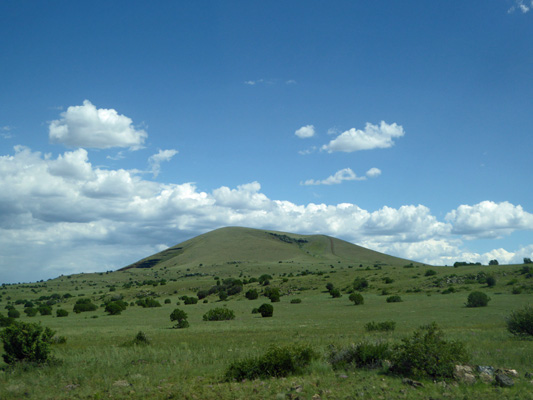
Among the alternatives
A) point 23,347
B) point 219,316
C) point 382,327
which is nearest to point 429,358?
point 382,327

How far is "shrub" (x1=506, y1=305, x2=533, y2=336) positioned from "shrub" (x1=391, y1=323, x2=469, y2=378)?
973cm

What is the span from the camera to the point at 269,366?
1362 cm

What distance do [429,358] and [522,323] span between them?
437 inches

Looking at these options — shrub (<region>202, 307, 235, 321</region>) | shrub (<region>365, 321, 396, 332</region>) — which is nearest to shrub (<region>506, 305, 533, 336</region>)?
shrub (<region>365, 321, 396, 332</region>)

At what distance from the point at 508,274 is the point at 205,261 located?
124m

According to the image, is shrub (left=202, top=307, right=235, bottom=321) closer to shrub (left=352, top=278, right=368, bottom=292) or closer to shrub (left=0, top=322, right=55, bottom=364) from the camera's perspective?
shrub (left=0, top=322, right=55, bottom=364)

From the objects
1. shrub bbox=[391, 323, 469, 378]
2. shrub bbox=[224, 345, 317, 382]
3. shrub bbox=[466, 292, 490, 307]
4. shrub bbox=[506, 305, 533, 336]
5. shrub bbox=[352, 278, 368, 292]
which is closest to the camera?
shrub bbox=[391, 323, 469, 378]

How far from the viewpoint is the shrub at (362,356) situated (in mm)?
13961

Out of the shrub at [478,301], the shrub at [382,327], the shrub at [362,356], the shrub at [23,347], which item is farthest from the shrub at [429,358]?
the shrub at [478,301]

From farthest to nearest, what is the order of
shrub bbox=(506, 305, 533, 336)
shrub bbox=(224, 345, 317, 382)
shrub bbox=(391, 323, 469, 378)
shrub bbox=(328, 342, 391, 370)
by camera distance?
shrub bbox=(506, 305, 533, 336), shrub bbox=(328, 342, 391, 370), shrub bbox=(224, 345, 317, 382), shrub bbox=(391, 323, 469, 378)

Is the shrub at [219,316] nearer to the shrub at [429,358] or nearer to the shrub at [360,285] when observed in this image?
the shrub at [429,358]

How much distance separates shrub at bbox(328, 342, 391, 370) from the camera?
1396cm

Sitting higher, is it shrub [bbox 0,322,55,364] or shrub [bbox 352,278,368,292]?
shrub [bbox 0,322,55,364]

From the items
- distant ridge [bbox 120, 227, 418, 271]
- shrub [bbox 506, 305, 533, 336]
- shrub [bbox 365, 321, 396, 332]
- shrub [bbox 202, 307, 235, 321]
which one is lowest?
shrub [bbox 202, 307, 235, 321]
